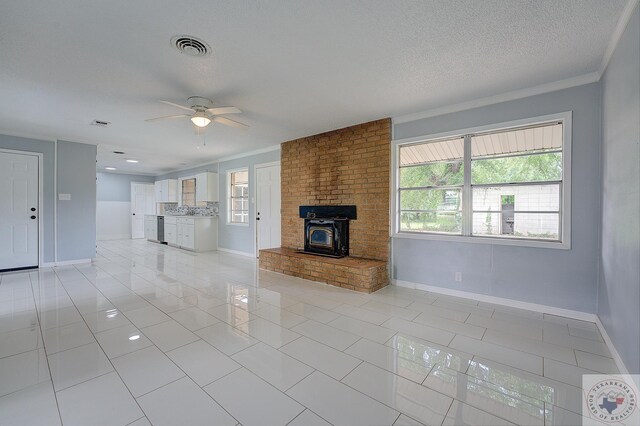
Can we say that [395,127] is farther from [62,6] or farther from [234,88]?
[62,6]

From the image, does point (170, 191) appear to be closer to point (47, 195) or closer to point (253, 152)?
point (47, 195)

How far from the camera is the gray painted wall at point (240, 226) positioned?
6.35m

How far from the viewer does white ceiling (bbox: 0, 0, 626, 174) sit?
1.91 metres

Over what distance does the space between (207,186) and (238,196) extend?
1082 mm

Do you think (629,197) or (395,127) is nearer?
(629,197)

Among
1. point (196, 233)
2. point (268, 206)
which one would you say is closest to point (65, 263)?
point (196, 233)

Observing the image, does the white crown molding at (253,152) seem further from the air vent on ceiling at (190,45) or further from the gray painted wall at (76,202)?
the air vent on ceiling at (190,45)

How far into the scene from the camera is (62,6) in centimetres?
185

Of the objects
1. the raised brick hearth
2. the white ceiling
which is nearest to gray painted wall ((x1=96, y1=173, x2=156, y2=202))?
the white ceiling

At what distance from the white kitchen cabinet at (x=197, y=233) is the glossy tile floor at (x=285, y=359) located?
3641mm

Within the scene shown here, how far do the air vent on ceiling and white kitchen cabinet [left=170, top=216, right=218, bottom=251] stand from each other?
559 cm

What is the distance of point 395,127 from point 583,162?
2.19m

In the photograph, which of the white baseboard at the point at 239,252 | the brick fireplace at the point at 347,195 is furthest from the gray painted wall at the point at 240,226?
the brick fireplace at the point at 347,195

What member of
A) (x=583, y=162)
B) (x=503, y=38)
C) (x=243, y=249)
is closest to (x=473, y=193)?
(x=583, y=162)
